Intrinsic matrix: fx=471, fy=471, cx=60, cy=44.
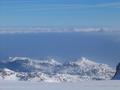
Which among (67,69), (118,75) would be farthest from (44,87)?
(67,69)

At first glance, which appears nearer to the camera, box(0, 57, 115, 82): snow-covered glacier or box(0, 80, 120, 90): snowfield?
box(0, 80, 120, 90): snowfield

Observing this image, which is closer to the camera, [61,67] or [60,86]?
[60,86]

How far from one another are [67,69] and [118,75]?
131 metres

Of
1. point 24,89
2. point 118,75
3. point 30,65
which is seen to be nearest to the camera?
point 24,89

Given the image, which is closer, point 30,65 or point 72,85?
point 72,85

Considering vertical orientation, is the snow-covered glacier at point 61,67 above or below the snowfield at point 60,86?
below

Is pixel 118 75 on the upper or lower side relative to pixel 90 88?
lower

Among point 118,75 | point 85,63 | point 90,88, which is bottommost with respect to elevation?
point 85,63

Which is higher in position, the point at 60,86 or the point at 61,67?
the point at 60,86

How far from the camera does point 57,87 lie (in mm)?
11156

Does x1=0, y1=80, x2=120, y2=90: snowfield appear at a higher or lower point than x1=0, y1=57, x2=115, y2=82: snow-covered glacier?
higher

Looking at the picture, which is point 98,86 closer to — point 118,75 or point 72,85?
point 72,85

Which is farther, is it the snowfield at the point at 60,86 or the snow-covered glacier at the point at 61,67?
the snow-covered glacier at the point at 61,67

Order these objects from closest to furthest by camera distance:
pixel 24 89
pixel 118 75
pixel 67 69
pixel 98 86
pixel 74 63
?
pixel 24 89 < pixel 98 86 < pixel 118 75 < pixel 67 69 < pixel 74 63
